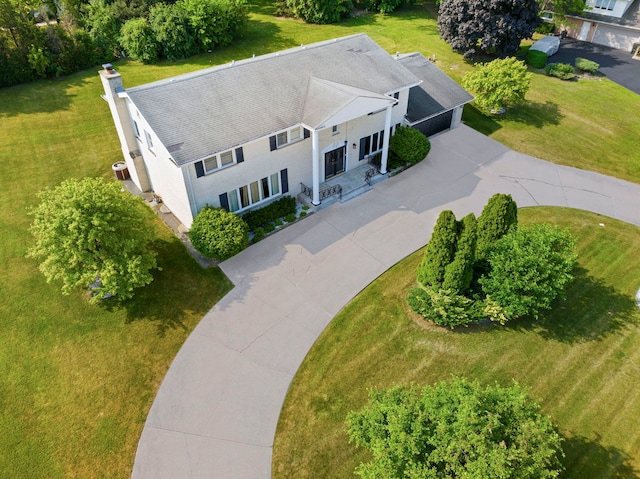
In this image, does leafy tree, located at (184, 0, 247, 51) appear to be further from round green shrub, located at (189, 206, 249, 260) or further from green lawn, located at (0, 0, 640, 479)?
round green shrub, located at (189, 206, 249, 260)

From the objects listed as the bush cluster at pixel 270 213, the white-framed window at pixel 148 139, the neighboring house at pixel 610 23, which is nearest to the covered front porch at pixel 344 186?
the bush cluster at pixel 270 213

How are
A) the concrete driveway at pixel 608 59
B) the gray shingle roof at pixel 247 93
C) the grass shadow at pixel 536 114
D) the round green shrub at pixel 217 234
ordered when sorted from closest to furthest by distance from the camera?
the gray shingle roof at pixel 247 93
the round green shrub at pixel 217 234
the grass shadow at pixel 536 114
the concrete driveway at pixel 608 59

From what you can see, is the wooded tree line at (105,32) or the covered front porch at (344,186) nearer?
the covered front porch at (344,186)

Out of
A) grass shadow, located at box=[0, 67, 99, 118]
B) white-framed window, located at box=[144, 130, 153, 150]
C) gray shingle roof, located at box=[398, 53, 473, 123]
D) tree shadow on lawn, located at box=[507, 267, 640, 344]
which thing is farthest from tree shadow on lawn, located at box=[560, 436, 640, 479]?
grass shadow, located at box=[0, 67, 99, 118]

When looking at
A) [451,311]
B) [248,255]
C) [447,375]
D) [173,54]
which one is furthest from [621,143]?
[173,54]

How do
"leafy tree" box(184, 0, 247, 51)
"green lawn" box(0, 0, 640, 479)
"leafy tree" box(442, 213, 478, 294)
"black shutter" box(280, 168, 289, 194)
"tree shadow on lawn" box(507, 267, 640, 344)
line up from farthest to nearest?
1. "leafy tree" box(184, 0, 247, 51)
2. "black shutter" box(280, 168, 289, 194)
3. "tree shadow on lawn" box(507, 267, 640, 344)
4. "leafy tree" box(442, 213, 478, 294)
5. "green lawn" box(0, 0, 640, 479)

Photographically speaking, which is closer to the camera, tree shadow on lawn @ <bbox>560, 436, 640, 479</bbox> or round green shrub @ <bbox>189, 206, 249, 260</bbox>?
tree shadow on lawn @ <bbox>560, 436, 640, 479</bbox>

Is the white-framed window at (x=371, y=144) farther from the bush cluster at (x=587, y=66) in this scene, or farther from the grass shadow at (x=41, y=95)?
the bush cluster at (x=587, y=66)
